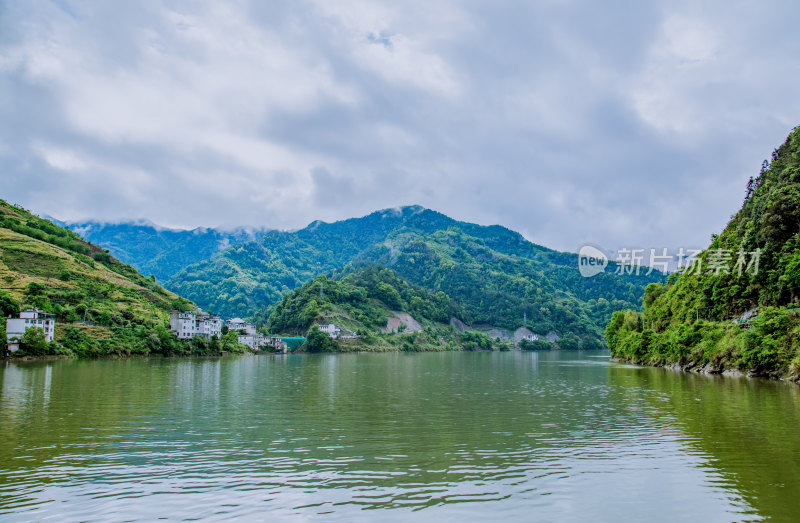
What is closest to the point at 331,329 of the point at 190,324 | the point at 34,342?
the point at 190,324

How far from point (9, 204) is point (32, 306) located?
273 feet

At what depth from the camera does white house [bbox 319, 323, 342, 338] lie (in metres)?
164

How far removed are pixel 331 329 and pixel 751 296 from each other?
12144 centimetres

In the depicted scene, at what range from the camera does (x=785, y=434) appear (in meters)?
21.3

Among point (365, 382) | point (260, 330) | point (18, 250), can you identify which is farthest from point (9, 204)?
point (365, 382)

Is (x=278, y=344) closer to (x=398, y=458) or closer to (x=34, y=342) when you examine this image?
(x=34, y=342)

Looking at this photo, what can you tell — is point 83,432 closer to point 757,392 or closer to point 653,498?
point 653,498

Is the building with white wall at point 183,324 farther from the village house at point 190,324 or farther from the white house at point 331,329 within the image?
the white house at point 331,329

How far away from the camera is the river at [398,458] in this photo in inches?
511

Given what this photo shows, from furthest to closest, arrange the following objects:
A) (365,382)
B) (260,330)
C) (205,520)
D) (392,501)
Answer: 1. (260,330)
2. (365,382)
3. (392,501)
4. (205,520)

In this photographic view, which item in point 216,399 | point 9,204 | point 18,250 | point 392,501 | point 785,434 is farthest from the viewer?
point 9,204

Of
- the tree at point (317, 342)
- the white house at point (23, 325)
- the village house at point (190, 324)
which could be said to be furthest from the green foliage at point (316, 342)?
the white house at point (23, 325)

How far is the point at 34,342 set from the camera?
77.4 m

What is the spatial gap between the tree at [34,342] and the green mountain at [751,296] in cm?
8224
